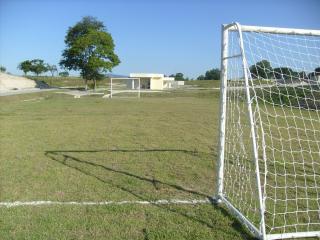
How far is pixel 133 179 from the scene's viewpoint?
6.25 m

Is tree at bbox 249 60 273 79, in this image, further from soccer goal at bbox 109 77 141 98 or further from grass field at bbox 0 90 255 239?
soccer goal at bbox 109 77 141 98

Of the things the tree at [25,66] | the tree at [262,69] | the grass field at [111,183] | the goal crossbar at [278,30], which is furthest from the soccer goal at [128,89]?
the goal crossbar at [278,30]

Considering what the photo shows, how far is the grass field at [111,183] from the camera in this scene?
431 cm

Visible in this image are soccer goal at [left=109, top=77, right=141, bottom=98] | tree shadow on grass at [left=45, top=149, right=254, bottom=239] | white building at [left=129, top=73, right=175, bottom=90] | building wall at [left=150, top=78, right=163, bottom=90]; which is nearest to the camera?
tree shadow on grass at [left=45, top=149, right=254, bottom=239]

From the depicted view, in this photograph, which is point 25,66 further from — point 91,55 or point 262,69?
point 262,69

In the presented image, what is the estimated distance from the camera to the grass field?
431cm

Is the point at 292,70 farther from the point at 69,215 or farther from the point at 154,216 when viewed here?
the point at 69,215

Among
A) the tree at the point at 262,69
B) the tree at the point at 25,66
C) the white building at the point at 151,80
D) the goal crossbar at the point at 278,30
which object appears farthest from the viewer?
the tree at the point at 25,66

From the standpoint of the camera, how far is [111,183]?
6.01 metres

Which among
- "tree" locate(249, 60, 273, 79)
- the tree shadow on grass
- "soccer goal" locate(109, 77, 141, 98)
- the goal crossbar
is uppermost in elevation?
the goal crossbar

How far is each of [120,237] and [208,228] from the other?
3.28 feet

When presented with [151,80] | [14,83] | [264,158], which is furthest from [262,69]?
[14,83]

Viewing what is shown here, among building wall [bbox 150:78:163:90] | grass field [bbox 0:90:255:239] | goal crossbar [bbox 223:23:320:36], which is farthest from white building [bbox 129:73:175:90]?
goal crossbar [bbox 223:23:320:36]

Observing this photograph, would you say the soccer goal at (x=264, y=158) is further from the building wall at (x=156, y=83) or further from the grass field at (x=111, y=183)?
the building wall at (x=156, y=83)
